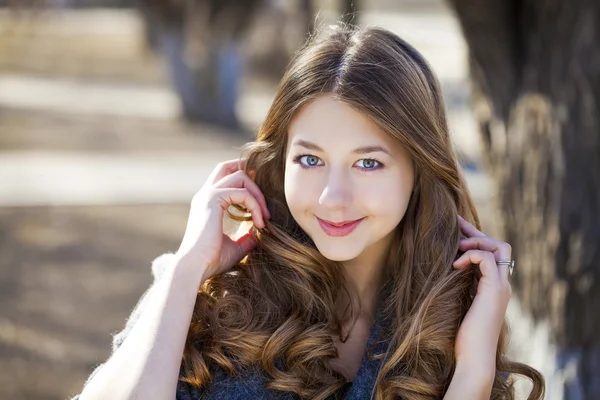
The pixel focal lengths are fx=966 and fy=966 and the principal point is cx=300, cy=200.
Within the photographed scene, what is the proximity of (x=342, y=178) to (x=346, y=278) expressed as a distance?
39 cm

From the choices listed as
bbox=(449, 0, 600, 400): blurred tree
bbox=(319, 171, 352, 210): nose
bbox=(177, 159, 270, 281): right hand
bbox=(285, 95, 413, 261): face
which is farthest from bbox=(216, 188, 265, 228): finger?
bbox=(449, 0, 600, 400): blurred tree

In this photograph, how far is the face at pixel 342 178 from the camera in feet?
7.32

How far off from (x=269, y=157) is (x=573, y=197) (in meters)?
1.60

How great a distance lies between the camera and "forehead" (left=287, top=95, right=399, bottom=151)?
7.35 feet

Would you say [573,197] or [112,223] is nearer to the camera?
[573,197]

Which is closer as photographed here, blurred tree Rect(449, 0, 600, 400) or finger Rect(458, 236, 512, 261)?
finger Rect(458, 236, 512, 261)

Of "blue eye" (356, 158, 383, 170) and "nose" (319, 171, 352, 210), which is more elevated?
"blue eye" (356, 158, 383, 170)

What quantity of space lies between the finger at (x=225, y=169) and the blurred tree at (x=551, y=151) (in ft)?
5.17

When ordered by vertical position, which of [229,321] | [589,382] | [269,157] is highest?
[269,157]

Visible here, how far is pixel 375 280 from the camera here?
2.54 metres

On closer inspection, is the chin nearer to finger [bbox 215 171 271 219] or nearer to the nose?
the nose

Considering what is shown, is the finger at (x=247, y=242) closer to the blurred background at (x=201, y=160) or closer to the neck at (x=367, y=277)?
the neck at (x=367, y=277)

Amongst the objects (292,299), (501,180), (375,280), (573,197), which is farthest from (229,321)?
(501,180)

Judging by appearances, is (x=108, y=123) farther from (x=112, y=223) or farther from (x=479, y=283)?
(x=479, y=283)
